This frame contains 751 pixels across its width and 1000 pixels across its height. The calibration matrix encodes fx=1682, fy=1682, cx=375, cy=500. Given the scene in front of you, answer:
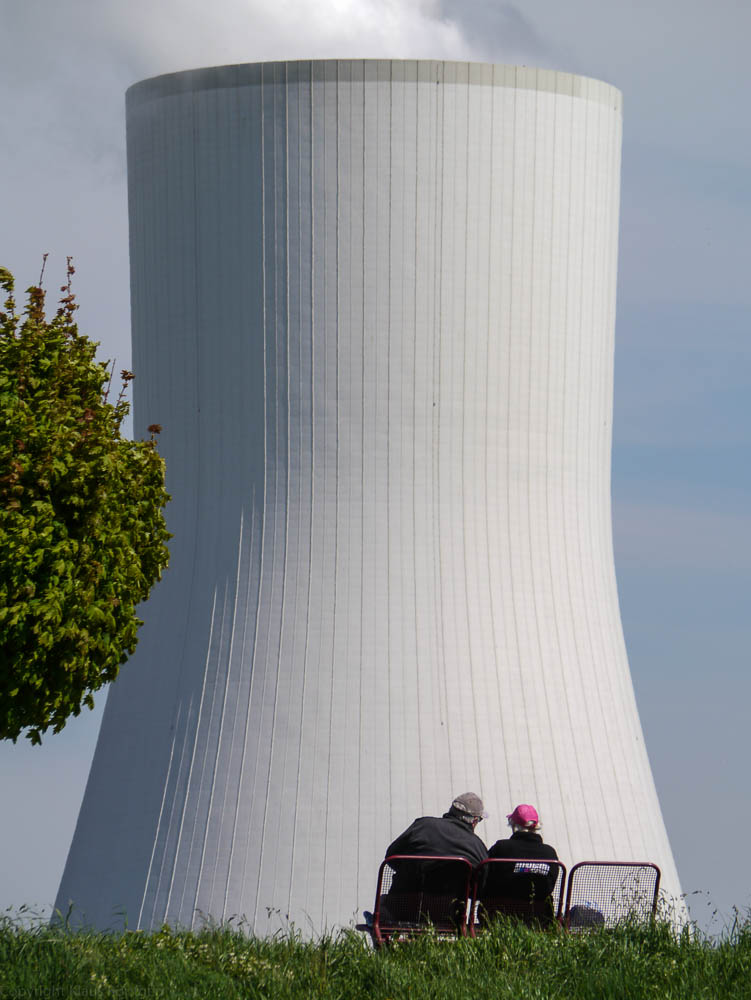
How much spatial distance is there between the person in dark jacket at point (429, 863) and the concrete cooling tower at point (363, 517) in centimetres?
370

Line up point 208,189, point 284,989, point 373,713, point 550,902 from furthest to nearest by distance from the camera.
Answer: point 208,189, point 373,713, point 550,902, point 284,989

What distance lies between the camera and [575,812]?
525 inches

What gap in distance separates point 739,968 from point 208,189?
8318 mm

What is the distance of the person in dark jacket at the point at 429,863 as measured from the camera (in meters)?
8.85

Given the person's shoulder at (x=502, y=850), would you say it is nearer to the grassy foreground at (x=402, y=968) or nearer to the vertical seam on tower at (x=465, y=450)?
the grassy foreground at (x=402, y=968)

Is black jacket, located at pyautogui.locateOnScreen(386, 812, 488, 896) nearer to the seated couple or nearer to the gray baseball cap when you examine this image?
the seated couple

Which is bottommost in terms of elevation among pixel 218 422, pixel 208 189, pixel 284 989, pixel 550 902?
pixel 284 989

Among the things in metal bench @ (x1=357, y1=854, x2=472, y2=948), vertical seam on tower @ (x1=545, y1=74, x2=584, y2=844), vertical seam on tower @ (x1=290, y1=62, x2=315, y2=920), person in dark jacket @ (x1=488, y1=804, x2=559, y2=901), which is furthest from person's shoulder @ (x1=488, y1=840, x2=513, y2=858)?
vertical seam on tower @ (x1=545, y1=74, x2=584, y2=844)

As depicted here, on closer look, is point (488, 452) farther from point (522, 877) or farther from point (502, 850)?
point (522, 877)

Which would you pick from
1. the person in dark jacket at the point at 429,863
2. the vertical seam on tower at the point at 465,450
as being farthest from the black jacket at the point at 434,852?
the vertical seam on tower at the point at 465,450

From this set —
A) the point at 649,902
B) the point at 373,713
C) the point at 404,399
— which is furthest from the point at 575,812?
the point at 649,902

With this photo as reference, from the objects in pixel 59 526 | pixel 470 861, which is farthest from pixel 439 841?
pixel 59 526

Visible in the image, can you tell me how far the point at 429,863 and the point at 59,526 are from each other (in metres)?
2.79

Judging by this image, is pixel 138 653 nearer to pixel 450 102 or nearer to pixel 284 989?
pixel 450 102
